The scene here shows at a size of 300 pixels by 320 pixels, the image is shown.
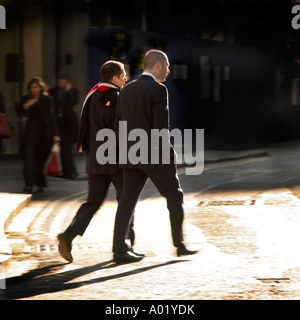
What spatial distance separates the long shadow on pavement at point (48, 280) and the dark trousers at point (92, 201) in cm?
34

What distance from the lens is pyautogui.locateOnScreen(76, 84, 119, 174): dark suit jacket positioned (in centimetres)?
764

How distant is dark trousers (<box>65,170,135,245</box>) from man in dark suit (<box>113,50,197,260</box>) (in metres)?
0.17

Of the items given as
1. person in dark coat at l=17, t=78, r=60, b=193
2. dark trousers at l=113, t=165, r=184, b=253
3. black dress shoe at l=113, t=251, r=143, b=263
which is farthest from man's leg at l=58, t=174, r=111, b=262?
person in dark coat at l=17, t=78, r=60, b=193

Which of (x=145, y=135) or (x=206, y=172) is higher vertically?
(x=145, y=135)

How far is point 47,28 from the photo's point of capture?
19.5 meters

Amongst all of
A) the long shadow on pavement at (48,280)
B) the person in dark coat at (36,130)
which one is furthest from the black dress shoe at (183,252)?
the person in dark coat at (36,130)

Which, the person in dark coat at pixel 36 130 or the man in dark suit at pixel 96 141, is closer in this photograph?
the man in dark suit at pixel 96 141

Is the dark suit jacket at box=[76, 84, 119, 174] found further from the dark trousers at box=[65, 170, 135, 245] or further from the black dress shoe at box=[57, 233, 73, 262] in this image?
the black dress shoe at box=[57, 233, 73, 262]

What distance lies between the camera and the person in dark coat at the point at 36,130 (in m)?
12.6

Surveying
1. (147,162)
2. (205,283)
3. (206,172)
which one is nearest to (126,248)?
(147,162)

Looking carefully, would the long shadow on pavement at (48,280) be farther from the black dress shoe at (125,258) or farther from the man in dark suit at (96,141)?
the man in dark suit at (96,141)

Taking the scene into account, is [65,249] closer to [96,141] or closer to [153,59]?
[96,141]

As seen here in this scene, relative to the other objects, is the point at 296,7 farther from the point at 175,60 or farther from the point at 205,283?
the point at 205,283

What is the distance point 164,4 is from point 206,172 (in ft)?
25.9
